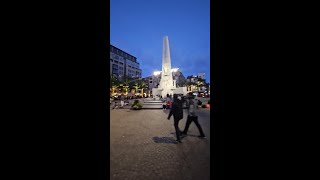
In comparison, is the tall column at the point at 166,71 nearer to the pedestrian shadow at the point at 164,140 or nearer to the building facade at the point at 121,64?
the pedestrian shadow at the point at 164,140

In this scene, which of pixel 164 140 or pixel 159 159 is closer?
pixel 159 159

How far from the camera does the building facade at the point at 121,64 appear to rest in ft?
283

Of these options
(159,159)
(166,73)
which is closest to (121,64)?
(166,73)

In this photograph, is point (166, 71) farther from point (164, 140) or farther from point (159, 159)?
point (159, 159)

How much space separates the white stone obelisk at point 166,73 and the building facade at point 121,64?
143ft

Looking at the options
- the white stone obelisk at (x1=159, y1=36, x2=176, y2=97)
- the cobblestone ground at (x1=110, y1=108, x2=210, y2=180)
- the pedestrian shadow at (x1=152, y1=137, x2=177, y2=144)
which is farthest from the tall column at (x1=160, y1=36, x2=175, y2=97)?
the cobblestone ground at (x1=110, y1=108, x2=210, y2=180)

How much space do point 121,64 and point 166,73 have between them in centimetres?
5974

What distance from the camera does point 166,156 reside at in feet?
18.4

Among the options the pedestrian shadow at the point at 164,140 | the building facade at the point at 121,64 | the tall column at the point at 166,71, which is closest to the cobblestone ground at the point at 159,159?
the pedestrian shadow at the point at 164,140

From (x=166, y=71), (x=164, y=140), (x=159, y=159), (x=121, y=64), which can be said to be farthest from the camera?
(x=121, y=64)

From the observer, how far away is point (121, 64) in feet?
312
